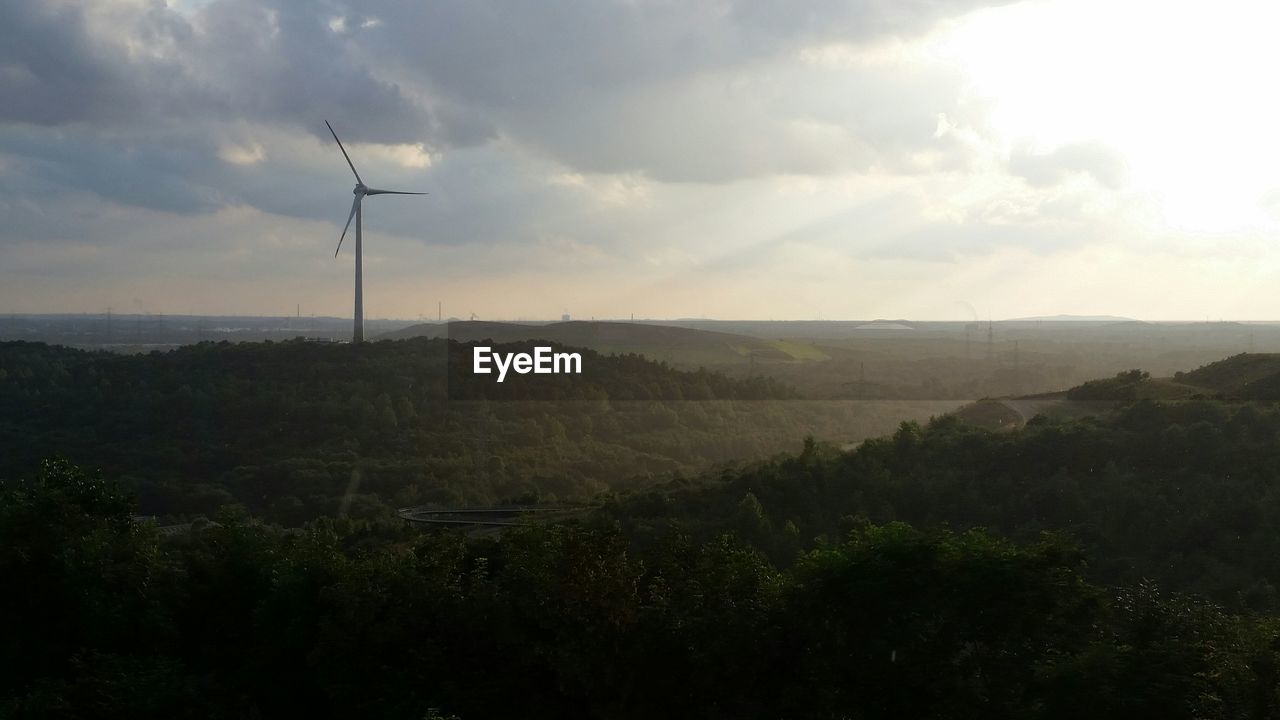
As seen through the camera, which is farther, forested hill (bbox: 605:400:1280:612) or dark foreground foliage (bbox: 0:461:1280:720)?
forested hill (bbox: 605:400:1280:612)

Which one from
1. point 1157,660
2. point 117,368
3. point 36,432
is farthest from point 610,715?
point 117,368

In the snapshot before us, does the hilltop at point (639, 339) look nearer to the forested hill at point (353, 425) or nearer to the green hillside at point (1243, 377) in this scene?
the forested hill at point (353, 425)

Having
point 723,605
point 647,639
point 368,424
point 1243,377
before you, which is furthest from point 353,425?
point 723,605

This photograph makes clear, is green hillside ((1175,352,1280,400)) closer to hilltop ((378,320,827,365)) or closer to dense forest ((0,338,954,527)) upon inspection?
dense forest ((0,338,954,527))

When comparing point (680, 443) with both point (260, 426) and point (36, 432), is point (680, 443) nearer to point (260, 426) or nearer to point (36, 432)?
point (260, 426)

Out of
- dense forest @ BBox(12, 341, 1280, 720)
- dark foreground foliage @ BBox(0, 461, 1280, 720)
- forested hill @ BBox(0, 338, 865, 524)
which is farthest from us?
forested hill @ BBox(0, 338, 865, 524)

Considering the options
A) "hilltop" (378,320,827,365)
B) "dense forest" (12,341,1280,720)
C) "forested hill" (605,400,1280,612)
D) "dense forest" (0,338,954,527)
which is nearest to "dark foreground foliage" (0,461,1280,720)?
"dense forest" (12,341,1280,720)
